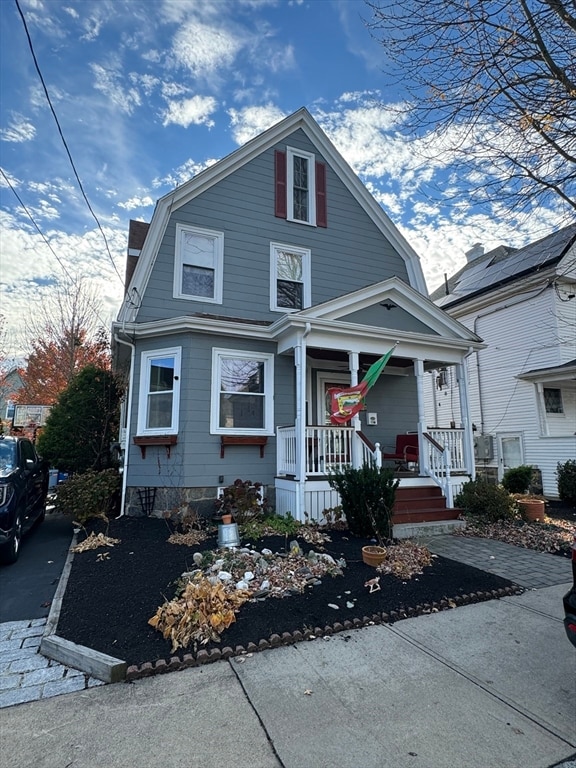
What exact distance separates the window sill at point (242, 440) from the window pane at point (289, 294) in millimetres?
3278

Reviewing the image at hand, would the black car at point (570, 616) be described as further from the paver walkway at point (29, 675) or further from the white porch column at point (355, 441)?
the white porch column at point (355, 441)

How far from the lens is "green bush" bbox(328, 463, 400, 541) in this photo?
20.3 ft

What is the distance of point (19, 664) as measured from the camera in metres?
3.06

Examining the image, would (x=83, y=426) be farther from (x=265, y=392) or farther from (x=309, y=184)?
(x=309, y=184)

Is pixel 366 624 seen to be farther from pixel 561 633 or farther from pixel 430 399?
pixel 430 399

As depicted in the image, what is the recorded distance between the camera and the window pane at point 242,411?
8273 mm

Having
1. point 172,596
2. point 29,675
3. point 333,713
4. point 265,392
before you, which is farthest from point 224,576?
point 265,392

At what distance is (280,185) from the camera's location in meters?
9.95

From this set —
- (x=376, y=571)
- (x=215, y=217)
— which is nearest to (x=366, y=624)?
(x=376, y=571)

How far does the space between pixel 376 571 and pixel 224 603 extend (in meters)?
2.06

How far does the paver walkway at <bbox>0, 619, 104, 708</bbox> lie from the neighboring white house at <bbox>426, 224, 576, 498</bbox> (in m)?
9.88

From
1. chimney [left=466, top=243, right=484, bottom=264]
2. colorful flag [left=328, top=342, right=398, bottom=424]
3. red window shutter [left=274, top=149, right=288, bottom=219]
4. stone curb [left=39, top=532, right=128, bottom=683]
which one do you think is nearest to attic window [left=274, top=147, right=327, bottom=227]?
red window shutter [left=274, top=149, right=288, bottom=219]

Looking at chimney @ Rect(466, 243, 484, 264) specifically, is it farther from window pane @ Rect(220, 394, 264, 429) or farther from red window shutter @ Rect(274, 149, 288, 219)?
window pane @ Rect(220, 394, 264, 429)

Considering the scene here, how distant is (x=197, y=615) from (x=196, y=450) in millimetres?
4651
